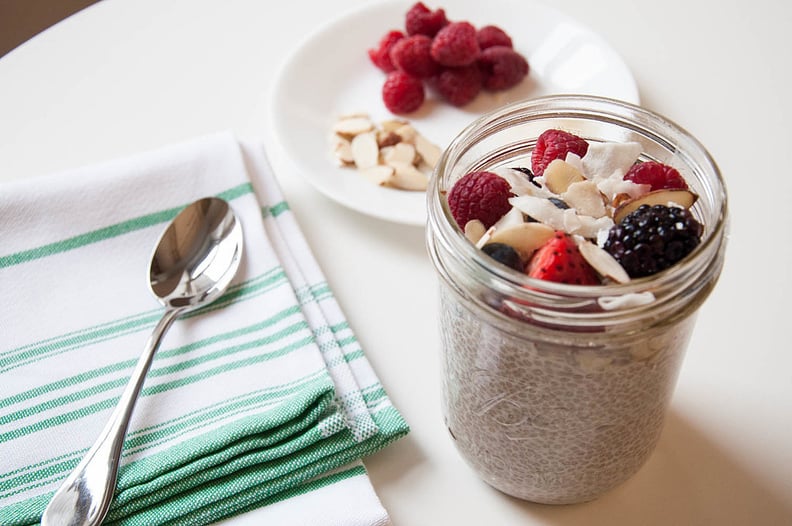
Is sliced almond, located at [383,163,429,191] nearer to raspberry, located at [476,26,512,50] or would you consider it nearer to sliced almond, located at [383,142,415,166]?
sliced almond, located at [383,142,415,166]

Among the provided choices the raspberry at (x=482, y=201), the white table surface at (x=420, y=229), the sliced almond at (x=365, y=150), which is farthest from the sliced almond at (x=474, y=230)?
the sliced almond at (x=365, y=150)

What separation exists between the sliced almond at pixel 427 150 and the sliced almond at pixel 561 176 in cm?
41

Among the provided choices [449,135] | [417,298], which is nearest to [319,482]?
[417,298]

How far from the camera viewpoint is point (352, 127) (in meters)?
1.06

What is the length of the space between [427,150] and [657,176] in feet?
1.52

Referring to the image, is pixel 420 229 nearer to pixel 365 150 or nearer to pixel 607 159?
pixel 365 150

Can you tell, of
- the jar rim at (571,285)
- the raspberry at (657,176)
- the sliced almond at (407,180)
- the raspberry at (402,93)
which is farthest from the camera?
the raspberry at (402,93)

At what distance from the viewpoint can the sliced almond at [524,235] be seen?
55cm

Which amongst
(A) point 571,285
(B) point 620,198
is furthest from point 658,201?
(A) point 571,285

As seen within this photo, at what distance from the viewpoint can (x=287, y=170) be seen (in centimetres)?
101

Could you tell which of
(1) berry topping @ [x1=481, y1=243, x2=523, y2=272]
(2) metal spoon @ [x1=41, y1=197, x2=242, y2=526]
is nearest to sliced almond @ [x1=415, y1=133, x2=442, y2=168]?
(2) metal spoon @ [x1=41, y1=197, x2=242, y2=526]

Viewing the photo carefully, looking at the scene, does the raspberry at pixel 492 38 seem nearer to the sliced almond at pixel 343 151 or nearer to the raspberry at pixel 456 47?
A: the raspberry at pixel 456 47

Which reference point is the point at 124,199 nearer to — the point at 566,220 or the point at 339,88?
the point at 339,88

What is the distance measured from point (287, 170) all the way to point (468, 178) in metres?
0.46
